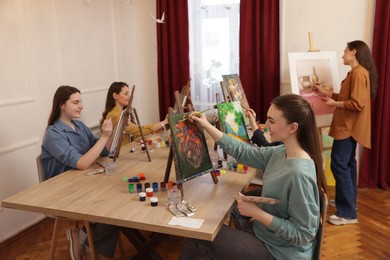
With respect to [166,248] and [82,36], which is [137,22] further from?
[166,248]

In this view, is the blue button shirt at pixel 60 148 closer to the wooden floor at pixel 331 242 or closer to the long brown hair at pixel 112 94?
the long brown hair at pixel 112 94

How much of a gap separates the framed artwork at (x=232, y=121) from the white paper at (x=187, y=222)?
0.95 meters

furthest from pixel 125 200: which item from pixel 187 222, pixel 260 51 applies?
pixel 260 51

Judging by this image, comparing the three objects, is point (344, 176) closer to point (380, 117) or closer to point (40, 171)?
point (380, 117)

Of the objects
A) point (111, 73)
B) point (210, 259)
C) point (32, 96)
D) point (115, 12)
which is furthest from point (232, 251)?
point (115, 12)

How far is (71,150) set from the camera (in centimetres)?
227

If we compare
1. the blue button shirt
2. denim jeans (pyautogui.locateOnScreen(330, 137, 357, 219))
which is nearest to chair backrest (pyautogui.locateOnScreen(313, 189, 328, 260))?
the blue button shirt

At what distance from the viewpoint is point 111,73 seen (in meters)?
4.30

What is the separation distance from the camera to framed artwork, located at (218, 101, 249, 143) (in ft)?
7.98

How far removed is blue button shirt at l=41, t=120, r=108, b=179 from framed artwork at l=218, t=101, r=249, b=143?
970mm

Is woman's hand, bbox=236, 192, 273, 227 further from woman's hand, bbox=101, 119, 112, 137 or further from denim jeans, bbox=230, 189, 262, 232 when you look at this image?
woman's hand, bbox=101, 119, 112, 137

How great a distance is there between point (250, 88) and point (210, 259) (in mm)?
2785

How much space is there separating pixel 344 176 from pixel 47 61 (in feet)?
9.35

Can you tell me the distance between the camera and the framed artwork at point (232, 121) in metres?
2.43
